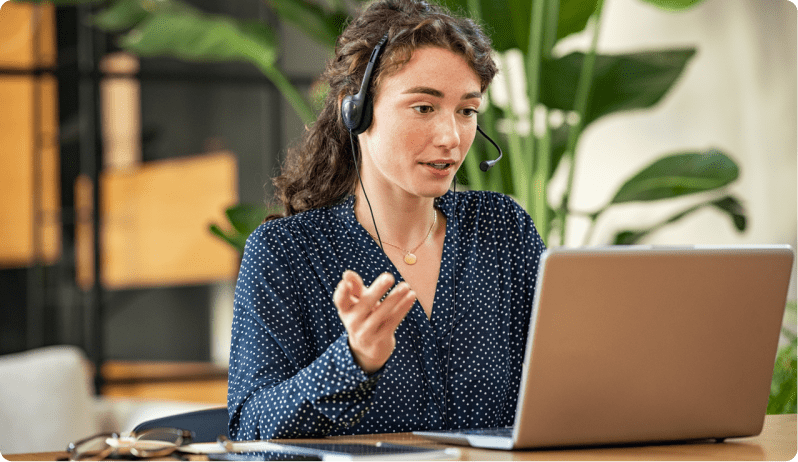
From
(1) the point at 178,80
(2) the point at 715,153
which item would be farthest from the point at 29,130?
(2) the point at 715,153

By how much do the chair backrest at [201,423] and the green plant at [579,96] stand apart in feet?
4.12

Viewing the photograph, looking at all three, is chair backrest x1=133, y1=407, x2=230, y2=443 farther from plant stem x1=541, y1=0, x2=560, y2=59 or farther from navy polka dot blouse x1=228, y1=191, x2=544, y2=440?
plant stem x1=541, y1=0, x2=560, y2=59

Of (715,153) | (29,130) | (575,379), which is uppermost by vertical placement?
(29,130)

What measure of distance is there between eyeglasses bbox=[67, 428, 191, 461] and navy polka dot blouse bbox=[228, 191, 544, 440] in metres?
0.24

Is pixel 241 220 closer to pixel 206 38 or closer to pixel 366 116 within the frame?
pixel 206 38

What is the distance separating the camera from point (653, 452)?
2.72 ft

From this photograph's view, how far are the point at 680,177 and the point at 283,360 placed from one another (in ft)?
4.73

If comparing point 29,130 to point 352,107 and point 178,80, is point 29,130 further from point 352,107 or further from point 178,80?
point 352,107

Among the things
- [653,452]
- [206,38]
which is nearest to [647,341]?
[653,452]

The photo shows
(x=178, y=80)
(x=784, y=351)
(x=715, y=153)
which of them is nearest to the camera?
(x=784, y=351)

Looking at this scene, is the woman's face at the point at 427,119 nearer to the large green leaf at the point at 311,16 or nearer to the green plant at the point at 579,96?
the green plant at the point at 579,96

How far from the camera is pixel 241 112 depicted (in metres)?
4.81

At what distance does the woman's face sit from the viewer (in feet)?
4.00

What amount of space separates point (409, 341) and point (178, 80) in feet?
12.0
